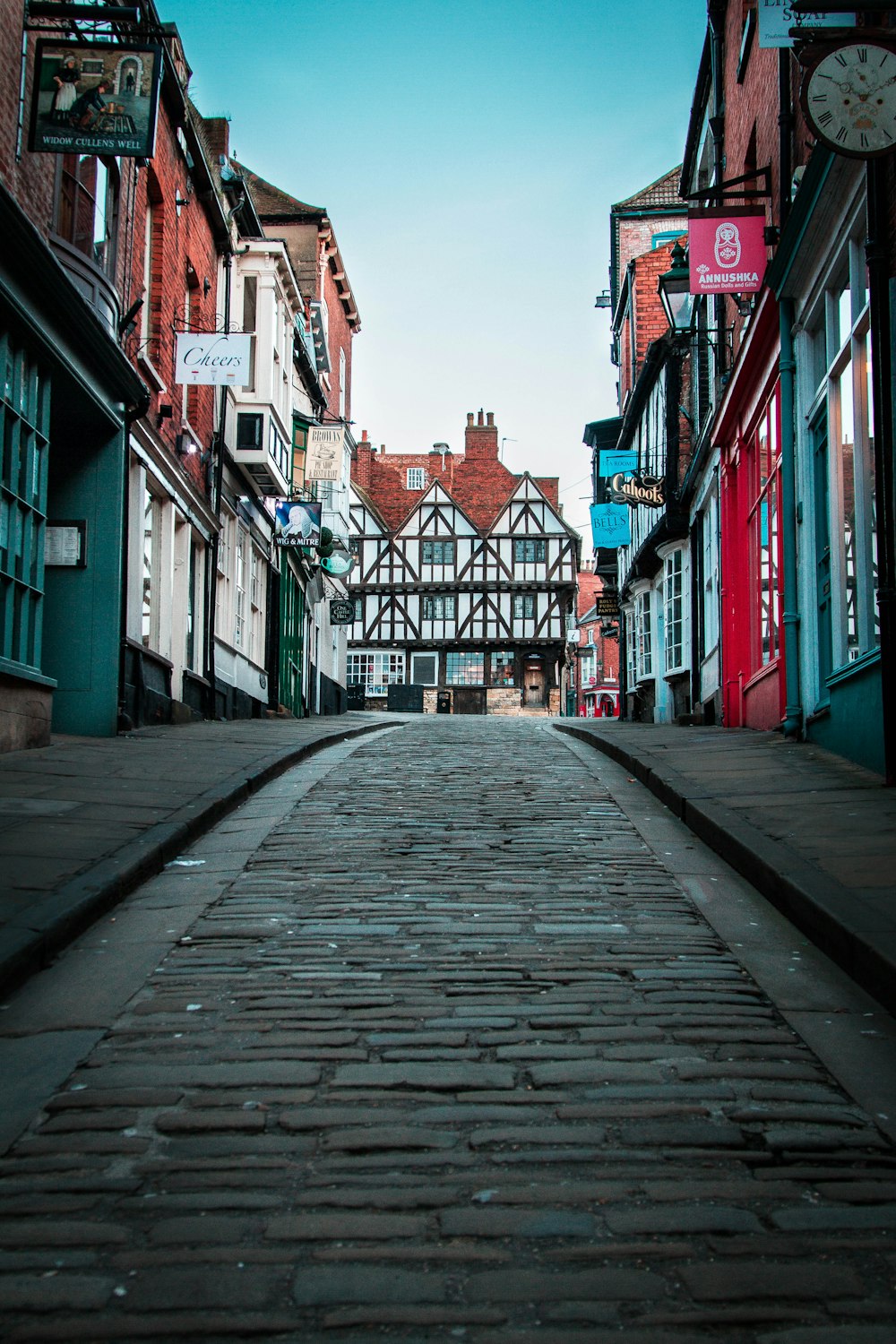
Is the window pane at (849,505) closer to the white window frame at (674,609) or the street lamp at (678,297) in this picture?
the street lamp at (678,297)

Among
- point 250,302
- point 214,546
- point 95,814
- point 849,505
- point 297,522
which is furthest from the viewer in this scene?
point 297,522

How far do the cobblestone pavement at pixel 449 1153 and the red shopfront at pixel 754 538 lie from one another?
8.52m

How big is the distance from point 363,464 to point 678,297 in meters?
42.9

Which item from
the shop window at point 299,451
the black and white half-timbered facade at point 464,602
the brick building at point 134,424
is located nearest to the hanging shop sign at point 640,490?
the brick building at point 134,424

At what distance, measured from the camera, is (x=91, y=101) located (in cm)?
1026

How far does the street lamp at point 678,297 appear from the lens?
56.1ft

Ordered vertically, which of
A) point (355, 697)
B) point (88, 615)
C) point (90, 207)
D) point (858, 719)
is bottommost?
point (858, 719)

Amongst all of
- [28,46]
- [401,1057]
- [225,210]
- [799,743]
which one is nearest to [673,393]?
[225,210]

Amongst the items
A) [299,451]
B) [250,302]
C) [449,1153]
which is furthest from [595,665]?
[449,1153]

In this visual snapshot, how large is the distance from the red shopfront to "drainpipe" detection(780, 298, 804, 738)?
416 mm

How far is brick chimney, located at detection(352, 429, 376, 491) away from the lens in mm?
58438

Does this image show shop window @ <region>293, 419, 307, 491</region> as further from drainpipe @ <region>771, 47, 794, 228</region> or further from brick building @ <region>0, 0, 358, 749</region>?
drainpipe @ <region>771, 47, 794, 228</region>

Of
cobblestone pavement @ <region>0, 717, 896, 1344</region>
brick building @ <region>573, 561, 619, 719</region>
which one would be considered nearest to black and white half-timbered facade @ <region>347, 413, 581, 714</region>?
brick building @ <region>573, 561, 619, 719</region>

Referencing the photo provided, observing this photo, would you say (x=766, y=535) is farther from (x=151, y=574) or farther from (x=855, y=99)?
(x=151, y=574)
